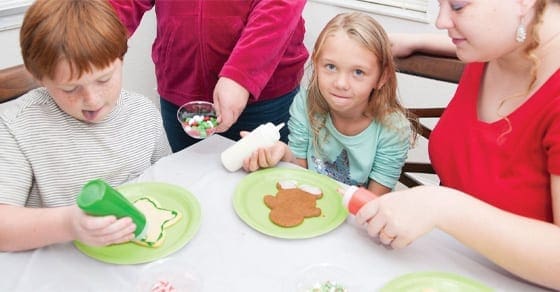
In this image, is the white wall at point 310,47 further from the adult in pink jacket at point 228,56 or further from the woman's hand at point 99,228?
the woman's hand at point 99,228

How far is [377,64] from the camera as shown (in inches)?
50.0

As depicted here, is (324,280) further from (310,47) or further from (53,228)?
(310,47)

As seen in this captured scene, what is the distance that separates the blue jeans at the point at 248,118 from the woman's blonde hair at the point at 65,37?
2.09ft

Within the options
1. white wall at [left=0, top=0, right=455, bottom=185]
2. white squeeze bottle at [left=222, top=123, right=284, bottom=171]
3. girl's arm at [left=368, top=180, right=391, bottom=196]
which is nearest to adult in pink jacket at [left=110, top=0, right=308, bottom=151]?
Answer: white squeeze bottle at [left=222, top=123, right=284, bottom=171]

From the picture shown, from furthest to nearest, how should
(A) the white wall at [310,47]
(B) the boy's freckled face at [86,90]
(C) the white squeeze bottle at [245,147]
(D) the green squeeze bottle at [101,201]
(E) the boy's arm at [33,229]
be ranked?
(A) the white wall at [310,47] → (C) the white squeeze bottle at [245,147] → (B) the boy's freckled face at [86,90] → (E) the boy's arm at [33,229] → (D) the green squeeze bottle at [101,201]

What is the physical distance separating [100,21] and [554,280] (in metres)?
0.97

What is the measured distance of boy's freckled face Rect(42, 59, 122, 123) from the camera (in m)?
1.00

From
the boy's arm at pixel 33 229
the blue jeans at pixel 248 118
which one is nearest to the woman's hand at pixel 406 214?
the boy's arm at pixel 33 229

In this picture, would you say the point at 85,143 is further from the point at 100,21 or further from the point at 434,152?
the point at 434,152

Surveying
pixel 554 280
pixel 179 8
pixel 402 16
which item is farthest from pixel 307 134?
pixel 402 16

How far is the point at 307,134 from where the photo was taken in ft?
4.59

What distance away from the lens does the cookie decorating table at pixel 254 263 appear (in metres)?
0.86

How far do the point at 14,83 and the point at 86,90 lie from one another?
35 centimetres

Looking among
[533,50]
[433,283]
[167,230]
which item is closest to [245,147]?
[167,230]
